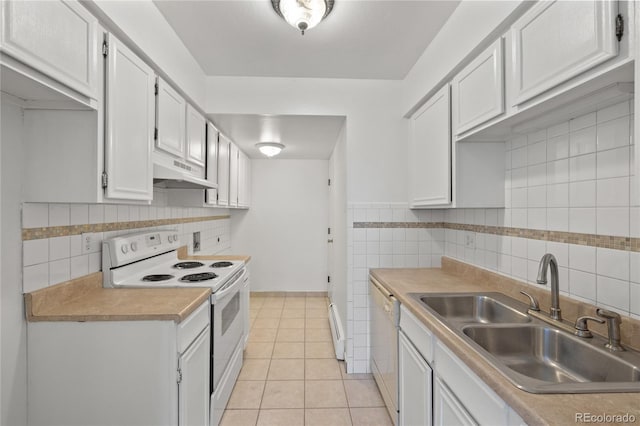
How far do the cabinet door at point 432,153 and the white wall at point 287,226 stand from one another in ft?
8.08

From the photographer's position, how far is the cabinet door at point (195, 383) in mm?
1312

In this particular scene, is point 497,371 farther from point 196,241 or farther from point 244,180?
point 244,180

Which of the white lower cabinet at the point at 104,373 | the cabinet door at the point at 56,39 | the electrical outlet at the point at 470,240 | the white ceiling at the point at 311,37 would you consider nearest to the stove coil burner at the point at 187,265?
the white lower cabinet at the point at 104,373

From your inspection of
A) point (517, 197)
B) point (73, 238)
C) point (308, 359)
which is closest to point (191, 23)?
point (73, 238)

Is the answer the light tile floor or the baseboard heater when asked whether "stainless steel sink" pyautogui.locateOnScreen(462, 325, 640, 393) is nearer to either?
the light tile floor

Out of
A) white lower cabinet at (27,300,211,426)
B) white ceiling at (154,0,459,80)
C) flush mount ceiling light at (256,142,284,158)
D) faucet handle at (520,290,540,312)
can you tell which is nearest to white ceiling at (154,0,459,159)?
white ceiling at (154,0,459,80)

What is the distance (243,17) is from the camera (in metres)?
1.72

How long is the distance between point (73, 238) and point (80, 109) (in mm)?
673

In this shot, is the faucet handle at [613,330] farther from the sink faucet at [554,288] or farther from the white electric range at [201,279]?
the white electric range at [201,279]

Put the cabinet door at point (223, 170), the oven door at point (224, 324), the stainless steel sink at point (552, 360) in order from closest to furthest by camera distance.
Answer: the stainless steel sink at point (552, 360) → the oven door at point (224, 324) → the cabinet door at point (223, 170)

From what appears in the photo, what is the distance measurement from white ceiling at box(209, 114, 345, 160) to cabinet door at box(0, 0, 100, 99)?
4.41 feet

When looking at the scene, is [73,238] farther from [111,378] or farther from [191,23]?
[191,23]

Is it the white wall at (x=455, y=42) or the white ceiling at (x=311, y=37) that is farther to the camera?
the white ceiling at (x=311, y=37)

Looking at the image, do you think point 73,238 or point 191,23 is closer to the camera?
point 73,238
